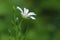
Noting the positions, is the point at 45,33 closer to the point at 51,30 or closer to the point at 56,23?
the point at 51,30

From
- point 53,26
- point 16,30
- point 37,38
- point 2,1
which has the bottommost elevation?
point 16,30

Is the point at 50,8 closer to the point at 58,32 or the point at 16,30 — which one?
the point at 58,32

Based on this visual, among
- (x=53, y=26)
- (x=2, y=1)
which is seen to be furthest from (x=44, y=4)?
(x=2, y=1)

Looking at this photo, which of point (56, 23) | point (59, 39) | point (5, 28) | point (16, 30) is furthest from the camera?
point (56, 23)

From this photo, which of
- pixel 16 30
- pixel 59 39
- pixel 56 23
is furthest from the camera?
pixel 56 23

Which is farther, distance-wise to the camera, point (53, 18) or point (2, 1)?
point (53, 18)

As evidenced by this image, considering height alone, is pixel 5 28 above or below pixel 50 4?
below

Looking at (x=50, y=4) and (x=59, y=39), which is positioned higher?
(x=50, y=4)

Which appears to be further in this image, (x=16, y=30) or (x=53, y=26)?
(x=53, y=26)

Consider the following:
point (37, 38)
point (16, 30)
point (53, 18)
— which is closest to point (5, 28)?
point (37, 38)

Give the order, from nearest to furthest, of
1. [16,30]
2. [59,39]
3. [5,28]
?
1. [16,30]
2. [5,28]
3. [59,39]
